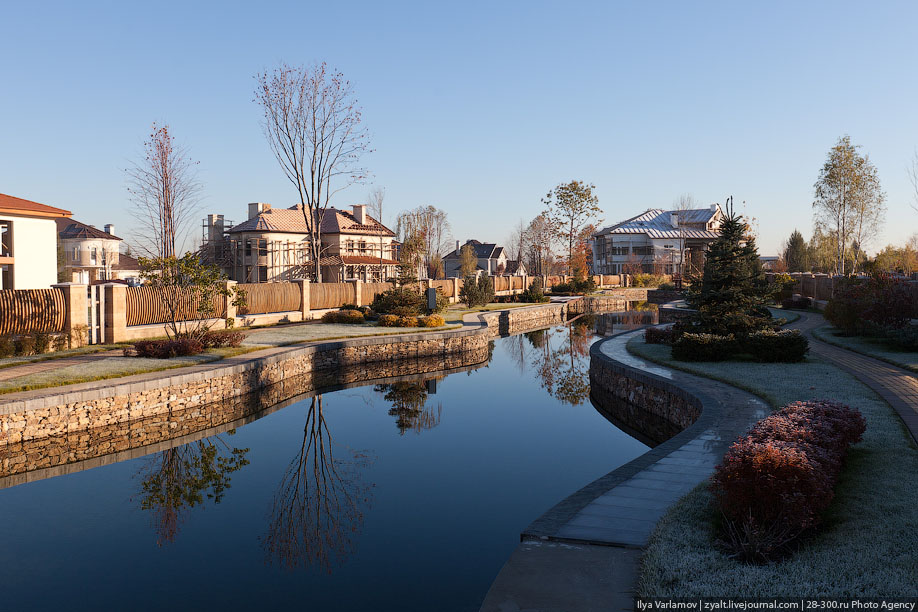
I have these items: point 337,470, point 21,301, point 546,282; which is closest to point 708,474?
point 337,470

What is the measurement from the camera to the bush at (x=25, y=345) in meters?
17.4

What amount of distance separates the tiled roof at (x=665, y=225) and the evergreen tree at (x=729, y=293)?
222ft

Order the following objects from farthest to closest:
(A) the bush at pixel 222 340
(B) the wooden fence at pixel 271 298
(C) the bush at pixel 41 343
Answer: (B) the wooden fence at pixel 271 298, (A) the bush at pixel 222 340, (C) the bush at pixel 41 343

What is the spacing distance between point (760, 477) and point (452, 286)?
138 ft

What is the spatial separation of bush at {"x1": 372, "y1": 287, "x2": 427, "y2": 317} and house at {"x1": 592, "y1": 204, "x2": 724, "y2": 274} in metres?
58.1

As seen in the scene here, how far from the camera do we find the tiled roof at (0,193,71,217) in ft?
91.2

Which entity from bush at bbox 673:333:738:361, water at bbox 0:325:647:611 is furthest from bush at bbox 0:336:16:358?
bush at bbox 673:333:738:361

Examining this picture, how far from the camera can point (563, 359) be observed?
26562mm

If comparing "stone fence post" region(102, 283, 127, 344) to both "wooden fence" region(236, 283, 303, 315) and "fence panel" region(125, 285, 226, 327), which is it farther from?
"wooden fence" region(236, 283, 303, 315)

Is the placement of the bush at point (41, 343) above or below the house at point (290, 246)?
below

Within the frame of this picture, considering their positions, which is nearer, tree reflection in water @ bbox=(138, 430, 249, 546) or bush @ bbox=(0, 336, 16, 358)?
tree reflection in water @ bbox=(138, 430, 249, 546)

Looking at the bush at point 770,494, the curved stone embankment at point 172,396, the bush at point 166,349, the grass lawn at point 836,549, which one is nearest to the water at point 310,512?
the curved stone embankment at point 172,396

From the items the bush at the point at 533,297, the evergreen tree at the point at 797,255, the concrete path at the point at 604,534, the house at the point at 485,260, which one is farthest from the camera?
the house at the point at 485,260

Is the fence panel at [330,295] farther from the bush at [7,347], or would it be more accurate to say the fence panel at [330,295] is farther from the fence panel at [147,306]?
the bush at [7,347]
